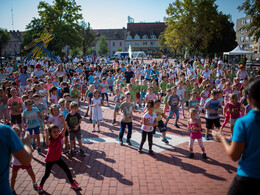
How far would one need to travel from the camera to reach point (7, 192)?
2408mm

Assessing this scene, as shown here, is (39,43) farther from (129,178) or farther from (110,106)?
(129,178)

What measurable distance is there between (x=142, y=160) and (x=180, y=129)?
3.12 m

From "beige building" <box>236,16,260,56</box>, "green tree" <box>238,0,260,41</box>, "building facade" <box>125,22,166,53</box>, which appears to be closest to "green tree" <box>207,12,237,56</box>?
"green tree" <box>238,0,260,41</box>

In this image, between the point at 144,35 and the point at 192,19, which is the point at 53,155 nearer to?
the point at 192,19

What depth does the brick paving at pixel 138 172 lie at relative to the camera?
4656 mm

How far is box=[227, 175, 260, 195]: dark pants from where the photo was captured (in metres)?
2.32

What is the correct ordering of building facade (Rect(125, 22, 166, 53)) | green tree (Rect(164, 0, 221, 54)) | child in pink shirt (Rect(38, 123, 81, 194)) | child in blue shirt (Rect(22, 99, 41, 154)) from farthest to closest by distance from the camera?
building facade (Rect(125, 22, 166, 53)) < green tree (Rect(164, 0, 221, 54)) < child in blue shirt (Rect(22, 99, 41, 154)) < child in pink shirt (Rect(38, 123, 81, 194))

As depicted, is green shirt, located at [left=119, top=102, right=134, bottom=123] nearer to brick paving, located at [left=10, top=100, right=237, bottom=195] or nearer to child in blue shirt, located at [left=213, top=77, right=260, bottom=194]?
brick paving, located at [left=10, top=100, right=237, bottom=195]

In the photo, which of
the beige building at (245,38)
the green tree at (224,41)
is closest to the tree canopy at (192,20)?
the green tree at (224,41)

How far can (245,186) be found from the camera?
7.75 ft

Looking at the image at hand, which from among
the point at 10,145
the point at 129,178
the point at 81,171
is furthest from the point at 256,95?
the point at 81,171

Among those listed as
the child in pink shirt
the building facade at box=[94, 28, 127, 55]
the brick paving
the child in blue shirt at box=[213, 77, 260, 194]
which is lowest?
the brick paving

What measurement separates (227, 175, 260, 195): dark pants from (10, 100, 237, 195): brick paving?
7.51ft

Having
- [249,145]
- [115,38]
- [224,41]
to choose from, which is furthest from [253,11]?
[115,38]
